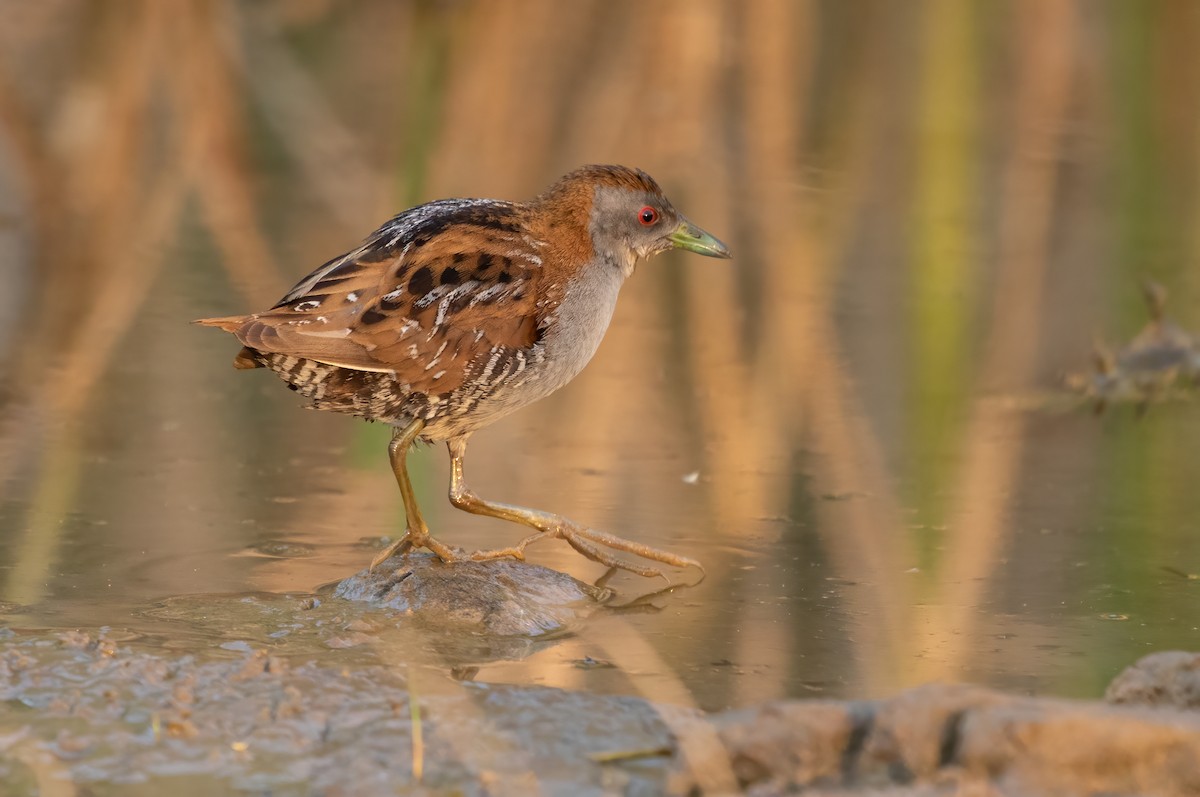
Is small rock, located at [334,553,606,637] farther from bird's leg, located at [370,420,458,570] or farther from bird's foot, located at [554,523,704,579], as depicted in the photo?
bird's foot, located at [554,523,704,579]

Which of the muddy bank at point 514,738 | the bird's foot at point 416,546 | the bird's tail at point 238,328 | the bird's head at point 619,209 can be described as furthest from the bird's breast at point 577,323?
the muddy bank at point 514,738

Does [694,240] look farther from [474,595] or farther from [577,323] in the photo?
[474,595]

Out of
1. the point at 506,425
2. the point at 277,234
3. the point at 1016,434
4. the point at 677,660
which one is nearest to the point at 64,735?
the point at 677,660

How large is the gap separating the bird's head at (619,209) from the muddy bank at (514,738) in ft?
5.68

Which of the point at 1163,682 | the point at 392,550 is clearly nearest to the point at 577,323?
the point at 392,550

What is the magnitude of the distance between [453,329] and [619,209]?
0.77 meters

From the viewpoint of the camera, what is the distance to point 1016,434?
6.25 meters

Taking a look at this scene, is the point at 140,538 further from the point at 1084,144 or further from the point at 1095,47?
the point at 1095,47

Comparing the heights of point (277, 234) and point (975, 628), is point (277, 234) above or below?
above

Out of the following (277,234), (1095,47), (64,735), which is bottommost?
(64,735)

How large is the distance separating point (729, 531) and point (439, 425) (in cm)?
90

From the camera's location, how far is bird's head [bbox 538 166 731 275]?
17.1ft

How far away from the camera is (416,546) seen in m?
4.85

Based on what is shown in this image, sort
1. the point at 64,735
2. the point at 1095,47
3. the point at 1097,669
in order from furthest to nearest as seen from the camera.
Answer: the point at 1095,47
the point at 1097,669
the point at 64,735
